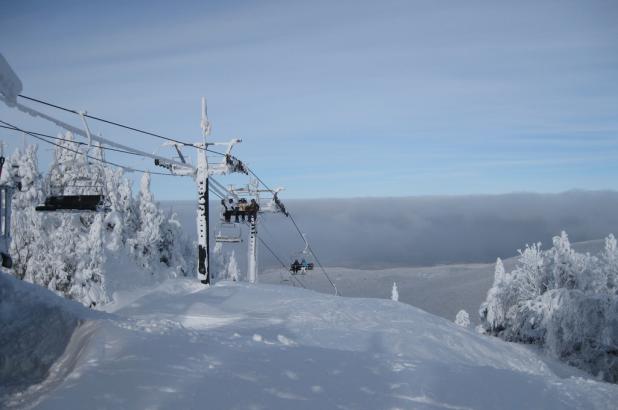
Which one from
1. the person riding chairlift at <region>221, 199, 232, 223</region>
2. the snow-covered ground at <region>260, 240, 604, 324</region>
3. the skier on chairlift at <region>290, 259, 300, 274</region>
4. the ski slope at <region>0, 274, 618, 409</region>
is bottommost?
the snow-covered ground at <region>260, 240, 604, 324</region>

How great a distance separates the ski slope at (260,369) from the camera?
4.52 meters

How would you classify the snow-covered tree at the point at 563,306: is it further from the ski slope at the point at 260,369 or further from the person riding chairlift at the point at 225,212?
the person riding chairlift at the point at 225,212

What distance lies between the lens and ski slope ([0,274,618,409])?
452cm

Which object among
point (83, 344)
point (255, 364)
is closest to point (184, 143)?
point (83, 344)

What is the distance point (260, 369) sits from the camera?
5258 mm

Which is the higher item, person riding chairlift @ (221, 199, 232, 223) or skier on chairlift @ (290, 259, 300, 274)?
person riding chairlift @ (221, 199, 232, 223)

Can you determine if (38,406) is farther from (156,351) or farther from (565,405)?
(565,405)

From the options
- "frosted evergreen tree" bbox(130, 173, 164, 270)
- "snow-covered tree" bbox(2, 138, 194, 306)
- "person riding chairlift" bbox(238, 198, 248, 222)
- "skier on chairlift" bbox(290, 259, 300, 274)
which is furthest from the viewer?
"frosted evergreen tree" bbox(130, 173, 164, 270)

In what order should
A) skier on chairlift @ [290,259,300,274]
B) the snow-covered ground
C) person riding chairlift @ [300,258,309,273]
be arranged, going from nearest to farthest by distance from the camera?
person riding chairlift @ [300,258,309,273] → skier on chairlift @ [290,259,300,274] → the snow-covered ground

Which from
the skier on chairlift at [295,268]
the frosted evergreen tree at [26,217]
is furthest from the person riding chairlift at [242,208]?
the frosted evergreen tree at [26,217]

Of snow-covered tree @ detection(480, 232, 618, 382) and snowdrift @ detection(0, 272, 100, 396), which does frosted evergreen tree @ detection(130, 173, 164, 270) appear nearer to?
snow-covered tree @ detection(480, 232, 618, 382)

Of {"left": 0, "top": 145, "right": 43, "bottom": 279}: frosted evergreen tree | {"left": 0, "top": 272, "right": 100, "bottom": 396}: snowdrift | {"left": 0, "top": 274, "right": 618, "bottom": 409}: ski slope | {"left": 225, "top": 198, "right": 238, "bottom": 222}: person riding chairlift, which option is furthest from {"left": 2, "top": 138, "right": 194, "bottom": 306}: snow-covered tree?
{"left": 0, "top": 274, "right": 618, "bottom": 409}: ski slope

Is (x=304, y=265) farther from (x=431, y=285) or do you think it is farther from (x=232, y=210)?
(x=431, y=285)

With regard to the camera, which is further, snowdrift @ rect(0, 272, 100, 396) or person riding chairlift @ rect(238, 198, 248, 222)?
person riding chairlift @ rect(238, 198, 248, 222)
